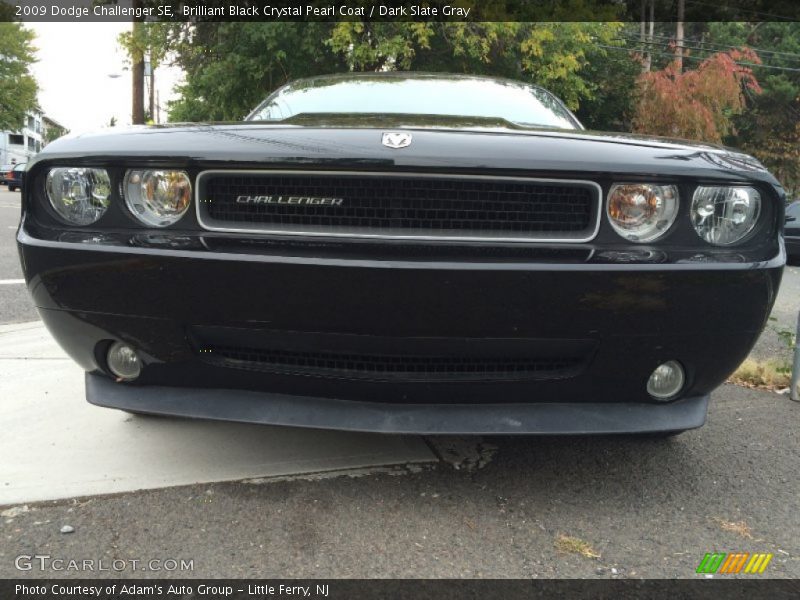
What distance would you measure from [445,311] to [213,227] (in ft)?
2.14

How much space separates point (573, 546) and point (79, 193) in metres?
1.66

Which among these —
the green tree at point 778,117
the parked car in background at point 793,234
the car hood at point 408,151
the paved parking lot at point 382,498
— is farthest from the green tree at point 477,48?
the green tree at point 778,117

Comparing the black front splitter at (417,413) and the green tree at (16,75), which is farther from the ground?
the green tree at (16,75)

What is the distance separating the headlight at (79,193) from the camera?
182 centimetres

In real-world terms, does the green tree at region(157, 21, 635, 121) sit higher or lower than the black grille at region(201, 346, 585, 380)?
higher

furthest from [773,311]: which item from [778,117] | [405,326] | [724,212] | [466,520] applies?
[778,117]

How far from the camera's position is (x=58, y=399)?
2783mm

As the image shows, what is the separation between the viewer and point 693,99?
17.4m

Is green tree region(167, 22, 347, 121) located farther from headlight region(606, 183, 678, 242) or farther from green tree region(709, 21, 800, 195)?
green tree region(709, 21, 800, 195)

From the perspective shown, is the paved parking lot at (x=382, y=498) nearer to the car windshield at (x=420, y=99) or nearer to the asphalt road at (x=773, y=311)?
the asphalt road at (x=773, y=311)

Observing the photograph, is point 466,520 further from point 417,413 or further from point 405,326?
point 405,326

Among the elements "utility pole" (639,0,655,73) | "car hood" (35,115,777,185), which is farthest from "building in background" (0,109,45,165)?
"car hood" (35,115,777,185)

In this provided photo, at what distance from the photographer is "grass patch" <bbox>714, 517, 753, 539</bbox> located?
6.19 feet

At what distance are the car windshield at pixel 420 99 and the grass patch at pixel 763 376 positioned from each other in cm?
155
